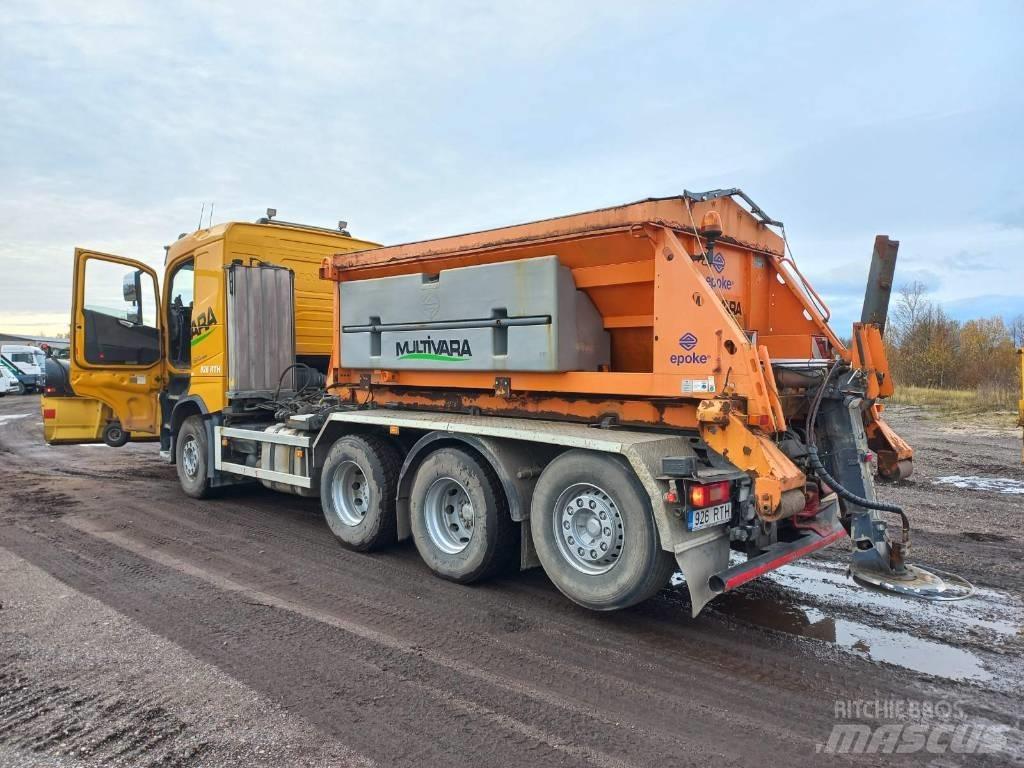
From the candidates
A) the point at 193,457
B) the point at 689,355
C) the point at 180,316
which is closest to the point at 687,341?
the point at 689,355

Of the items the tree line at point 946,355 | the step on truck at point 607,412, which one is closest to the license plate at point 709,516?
the step on truck at point 607,412

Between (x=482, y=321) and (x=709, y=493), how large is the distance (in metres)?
2.20

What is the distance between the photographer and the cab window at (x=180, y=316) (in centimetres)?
878

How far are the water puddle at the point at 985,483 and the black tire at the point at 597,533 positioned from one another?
268 inches

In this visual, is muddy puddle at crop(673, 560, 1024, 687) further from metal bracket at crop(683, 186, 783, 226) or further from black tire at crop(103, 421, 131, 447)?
black tire at crop(103, 421, 131, 447)

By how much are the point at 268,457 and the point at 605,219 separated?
4.59m

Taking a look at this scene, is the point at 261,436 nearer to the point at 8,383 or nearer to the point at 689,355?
the point at 689,355

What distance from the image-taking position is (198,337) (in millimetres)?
8180

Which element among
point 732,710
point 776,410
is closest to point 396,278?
point 776,410

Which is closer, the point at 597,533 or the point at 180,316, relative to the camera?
the point at 597,533

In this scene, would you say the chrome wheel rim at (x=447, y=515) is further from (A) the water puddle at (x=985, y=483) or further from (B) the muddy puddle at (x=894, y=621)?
(A) the water puddle at (x=985, y=483)

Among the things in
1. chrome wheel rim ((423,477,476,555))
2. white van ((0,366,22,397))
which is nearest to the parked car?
white van ((0,366,22,397))

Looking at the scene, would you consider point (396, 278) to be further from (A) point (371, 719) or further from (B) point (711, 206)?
(A) point (371, 719)
